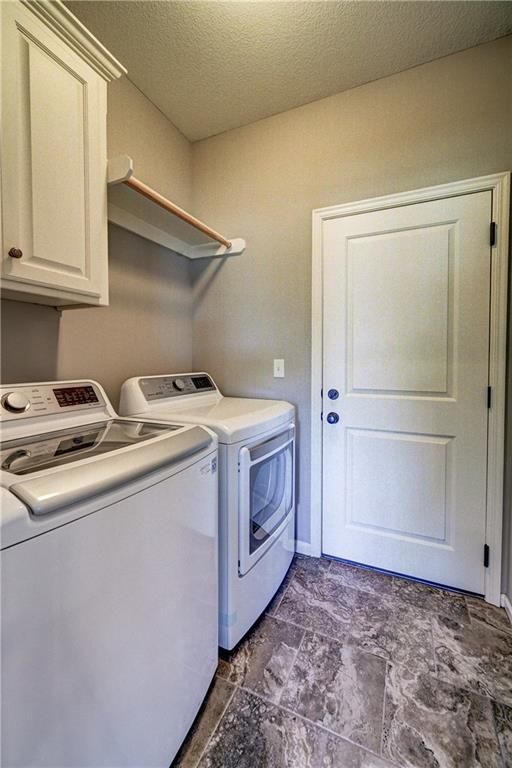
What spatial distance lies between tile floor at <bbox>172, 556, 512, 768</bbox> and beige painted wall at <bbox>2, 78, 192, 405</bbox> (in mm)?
1367

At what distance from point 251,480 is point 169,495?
1.78 feet

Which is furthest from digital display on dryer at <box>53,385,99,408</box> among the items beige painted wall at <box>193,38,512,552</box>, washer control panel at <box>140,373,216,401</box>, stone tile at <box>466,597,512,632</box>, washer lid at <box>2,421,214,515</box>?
stone tile at <box>466,597,512,632</box>

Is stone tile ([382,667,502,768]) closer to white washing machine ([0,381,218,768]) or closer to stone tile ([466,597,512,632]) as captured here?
stone tile ([466,597,512,632])

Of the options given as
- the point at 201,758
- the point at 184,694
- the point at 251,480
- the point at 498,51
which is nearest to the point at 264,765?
the point at 201,758

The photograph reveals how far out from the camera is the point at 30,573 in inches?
21.3

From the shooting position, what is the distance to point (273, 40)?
152 cm

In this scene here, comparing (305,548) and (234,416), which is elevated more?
(234,416)

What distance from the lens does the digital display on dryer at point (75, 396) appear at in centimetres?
125

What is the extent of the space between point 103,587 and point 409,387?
1.61m

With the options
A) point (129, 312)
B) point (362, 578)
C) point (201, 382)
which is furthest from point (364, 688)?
point (129, 312)

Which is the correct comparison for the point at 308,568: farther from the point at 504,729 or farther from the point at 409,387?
the point at 409,387

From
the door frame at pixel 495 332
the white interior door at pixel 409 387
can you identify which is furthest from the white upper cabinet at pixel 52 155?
the door frame at pixel 495 332

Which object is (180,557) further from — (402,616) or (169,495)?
(402,616)

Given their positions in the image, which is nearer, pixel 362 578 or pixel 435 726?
pixel 435 726
